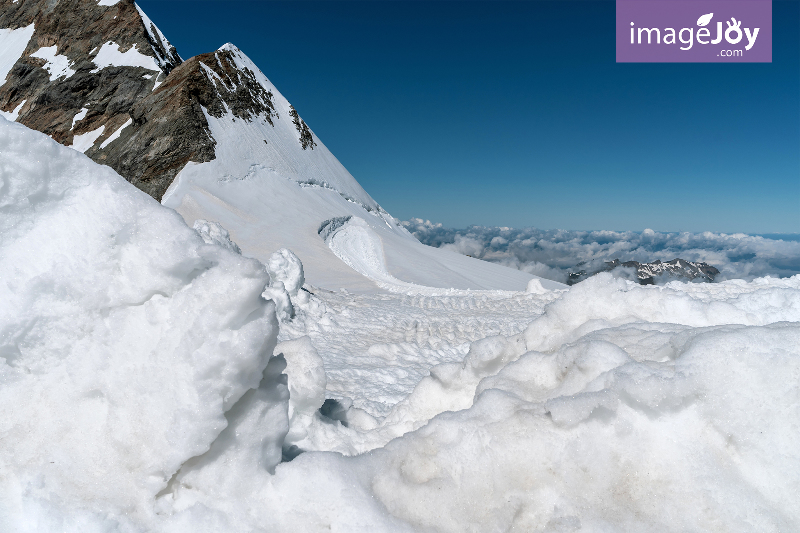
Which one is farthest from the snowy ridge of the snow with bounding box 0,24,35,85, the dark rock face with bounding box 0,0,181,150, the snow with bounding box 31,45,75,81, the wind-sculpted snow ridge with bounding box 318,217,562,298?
the snow with bounding box 0,24,35,85

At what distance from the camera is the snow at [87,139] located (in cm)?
2897

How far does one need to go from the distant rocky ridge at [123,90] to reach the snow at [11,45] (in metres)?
0.39

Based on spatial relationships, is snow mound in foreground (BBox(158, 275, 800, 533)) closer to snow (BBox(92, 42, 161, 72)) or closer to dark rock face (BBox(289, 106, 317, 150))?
dark rock face (BBox(289, 106, 317, 150))

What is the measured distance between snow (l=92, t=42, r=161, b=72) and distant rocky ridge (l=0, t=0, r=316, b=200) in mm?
74

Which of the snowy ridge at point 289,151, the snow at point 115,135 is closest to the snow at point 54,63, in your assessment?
the snow at point 115,135

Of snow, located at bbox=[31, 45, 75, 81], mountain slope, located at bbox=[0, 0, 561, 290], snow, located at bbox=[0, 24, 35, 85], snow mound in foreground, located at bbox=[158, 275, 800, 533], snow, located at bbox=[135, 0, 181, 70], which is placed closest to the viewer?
snow mound in foreground, located at bbox=[158, 275, 800, 533]

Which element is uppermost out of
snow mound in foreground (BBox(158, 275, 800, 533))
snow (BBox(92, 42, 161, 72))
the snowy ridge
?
snow (BBox(92, 42, 161, 72))

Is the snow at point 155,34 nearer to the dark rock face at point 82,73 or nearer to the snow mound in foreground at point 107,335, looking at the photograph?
the dark rock face at point 82,73

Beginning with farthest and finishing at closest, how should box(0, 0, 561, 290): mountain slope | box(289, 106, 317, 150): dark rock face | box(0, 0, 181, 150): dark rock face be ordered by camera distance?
box(289, 106, 317, 150): dark rock face
box(0, 0, 181, 150): dark rock face
box(0, 0, 561, 290): mountain slope

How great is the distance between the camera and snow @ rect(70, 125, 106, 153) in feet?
95.0

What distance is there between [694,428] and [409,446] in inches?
57.9

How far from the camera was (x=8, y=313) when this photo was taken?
2227 mm

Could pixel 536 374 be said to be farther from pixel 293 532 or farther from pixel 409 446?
pixel 293 532

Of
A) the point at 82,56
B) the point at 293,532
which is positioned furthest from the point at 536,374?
the point at 82,56
